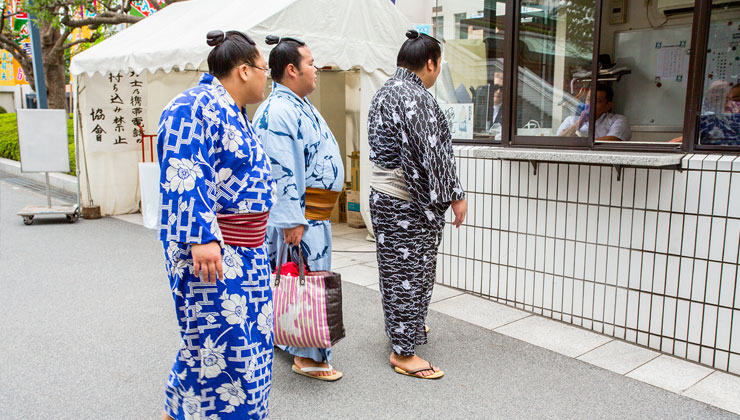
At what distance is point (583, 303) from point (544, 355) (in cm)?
61

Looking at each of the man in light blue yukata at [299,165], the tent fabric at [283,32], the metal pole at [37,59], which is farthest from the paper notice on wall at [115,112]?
the man in light blue yukata at [299,165]

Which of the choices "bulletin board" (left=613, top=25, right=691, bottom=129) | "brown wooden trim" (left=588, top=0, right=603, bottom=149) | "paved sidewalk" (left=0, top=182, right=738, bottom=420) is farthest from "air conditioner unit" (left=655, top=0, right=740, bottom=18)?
"paved sidewalk" (left=0, top=182, right=738, bottom=420)

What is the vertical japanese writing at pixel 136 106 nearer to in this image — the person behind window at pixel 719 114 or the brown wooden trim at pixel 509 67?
the brown wooden trim at pixel 509 67

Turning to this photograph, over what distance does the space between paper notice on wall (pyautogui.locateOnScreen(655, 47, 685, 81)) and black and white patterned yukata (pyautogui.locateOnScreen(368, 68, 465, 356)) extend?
2.50m

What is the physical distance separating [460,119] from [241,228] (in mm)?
3096

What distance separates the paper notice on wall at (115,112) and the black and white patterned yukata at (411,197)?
247 inches

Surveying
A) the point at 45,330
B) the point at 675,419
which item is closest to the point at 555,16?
the point at 675,419

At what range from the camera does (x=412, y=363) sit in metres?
3.40

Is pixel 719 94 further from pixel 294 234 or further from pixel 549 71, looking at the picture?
pixel 294 234

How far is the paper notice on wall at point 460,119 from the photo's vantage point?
15.9 feet

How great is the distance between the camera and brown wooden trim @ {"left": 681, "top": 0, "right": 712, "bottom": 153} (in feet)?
10.9

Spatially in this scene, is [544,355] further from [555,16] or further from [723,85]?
[555,16]

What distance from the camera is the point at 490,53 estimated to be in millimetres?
4617

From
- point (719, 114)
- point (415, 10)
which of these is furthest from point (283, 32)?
point (719, 114)
